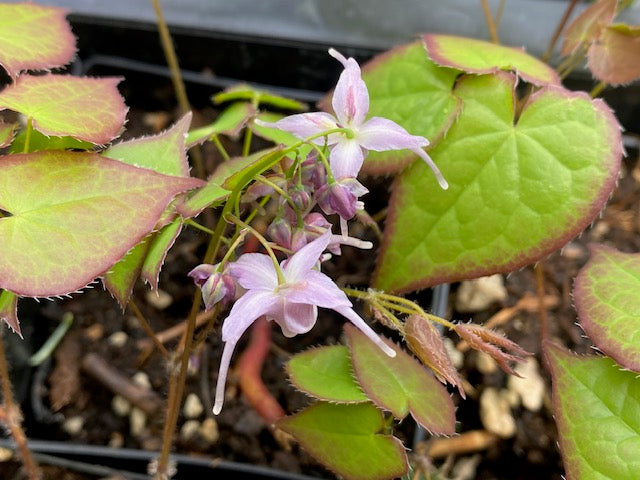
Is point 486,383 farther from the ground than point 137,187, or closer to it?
closer to it

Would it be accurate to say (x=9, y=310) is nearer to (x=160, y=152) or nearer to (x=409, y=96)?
(x=160, y=152)

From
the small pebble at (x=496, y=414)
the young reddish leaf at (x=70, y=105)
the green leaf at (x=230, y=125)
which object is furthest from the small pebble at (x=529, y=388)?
the young reddish leaf at (x=70, y=105)

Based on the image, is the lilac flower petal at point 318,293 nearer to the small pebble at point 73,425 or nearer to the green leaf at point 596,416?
the green leaf at point 596,416

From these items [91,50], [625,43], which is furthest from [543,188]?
[91,50]

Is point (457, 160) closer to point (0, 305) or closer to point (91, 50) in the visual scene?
point (0, 305)

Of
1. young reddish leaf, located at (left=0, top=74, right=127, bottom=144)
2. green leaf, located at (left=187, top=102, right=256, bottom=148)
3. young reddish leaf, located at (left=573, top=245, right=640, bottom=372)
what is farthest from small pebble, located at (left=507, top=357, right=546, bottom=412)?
young reddish leaf, located at (left=0, top=74, right=127, bottom=144)

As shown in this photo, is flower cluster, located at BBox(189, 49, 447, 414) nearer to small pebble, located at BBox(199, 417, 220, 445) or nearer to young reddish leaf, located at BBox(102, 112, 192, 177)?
young reddish leaf, located at BBox(102, 112, 192, 177)
